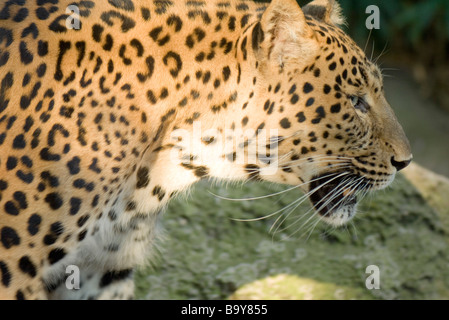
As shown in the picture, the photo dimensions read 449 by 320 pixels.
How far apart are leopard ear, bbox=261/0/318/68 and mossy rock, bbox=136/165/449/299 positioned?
2.00 metres

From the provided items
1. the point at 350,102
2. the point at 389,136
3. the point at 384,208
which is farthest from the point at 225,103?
the point at 384,208

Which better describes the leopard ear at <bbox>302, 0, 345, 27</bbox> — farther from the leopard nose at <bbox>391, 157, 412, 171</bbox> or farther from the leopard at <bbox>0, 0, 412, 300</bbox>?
the leopard nose at <bbox>391, 157, 412, 171</bbox>

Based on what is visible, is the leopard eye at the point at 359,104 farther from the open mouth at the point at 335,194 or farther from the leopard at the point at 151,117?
the open mouth at the point at 335,194

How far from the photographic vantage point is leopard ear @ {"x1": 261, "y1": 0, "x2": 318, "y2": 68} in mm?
4305

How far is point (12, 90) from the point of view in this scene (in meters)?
4.23

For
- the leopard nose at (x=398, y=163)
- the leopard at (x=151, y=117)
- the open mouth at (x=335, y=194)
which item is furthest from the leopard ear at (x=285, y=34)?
the leopard nose at (x=398, y=163)

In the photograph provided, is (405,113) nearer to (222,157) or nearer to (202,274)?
(202,274)

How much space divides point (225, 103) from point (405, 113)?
7.32 metres

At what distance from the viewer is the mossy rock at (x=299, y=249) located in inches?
244

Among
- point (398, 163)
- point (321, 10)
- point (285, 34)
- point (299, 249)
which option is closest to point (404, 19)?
point (299, 249)

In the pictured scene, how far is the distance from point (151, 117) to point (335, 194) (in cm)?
134

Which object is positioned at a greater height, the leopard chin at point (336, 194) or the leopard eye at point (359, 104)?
the leopard eye at point (359, 104)

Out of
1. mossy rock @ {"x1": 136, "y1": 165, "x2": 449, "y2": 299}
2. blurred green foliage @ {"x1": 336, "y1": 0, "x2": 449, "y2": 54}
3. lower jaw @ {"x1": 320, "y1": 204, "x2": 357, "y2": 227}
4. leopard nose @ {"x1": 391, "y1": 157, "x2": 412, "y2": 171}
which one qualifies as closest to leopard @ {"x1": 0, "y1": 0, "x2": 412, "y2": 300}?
leopard nose @ {"x1": 391, "y1": 157, "x2": 412, "y2": 171}

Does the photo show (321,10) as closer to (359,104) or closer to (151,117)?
(359,104)
